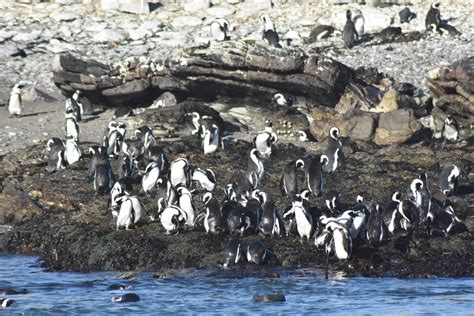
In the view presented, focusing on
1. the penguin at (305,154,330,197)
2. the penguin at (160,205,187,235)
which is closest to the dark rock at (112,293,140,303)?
the penguin at (160,205,187,235)

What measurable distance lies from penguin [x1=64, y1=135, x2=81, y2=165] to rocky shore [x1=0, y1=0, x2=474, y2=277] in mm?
377

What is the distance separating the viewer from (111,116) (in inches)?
1042

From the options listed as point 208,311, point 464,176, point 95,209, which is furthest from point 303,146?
point 208,311

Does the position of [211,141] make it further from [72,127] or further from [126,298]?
[126,298]

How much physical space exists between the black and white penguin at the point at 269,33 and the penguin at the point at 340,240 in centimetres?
1455

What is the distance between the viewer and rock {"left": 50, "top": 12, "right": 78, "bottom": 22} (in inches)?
1347

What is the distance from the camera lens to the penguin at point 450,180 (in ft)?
62.5

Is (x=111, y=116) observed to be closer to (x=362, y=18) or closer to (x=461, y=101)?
(x=461, y=101)

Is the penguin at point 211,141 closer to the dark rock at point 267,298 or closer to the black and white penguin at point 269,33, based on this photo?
the black and white penguin at point 269,33

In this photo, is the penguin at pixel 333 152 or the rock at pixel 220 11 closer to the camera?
the penguin at pixel 333 152

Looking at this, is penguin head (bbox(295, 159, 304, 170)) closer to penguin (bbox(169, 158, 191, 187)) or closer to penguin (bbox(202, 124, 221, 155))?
penguin (bbox(169, 158, 191, 187))

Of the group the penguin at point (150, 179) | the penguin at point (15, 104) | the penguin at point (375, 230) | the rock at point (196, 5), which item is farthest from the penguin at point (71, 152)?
the rock at point (196, 5)

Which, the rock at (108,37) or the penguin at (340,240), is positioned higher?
the rock at (108,37)

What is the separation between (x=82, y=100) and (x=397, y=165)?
8.43 metres
